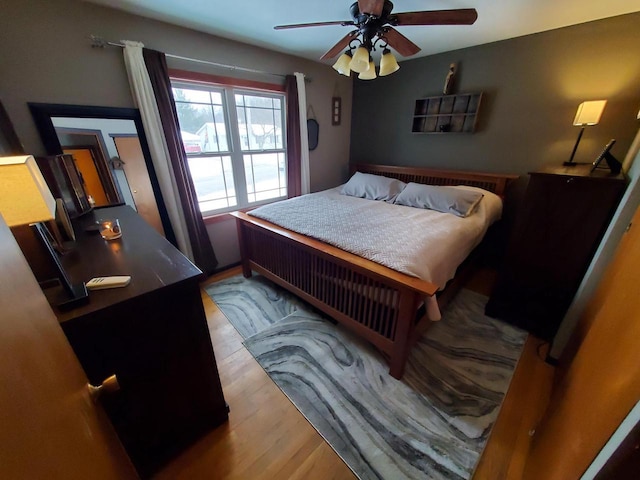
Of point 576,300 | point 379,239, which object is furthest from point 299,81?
point 576,300

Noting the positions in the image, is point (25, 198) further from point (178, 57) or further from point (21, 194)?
point (178, 57)

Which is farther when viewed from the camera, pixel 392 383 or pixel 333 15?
pixel 333 15

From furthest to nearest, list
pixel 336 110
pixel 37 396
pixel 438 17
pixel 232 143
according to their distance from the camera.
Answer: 1. pixel 336 110
2. pixel 232 143
3. pixel 438 17
4. pixel 37 396

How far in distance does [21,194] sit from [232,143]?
2.21 metres

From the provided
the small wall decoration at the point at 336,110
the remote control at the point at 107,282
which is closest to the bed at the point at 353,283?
the remote control at the point at 107,282

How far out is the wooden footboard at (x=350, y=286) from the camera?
1447 millimetres

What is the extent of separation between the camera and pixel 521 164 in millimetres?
2557

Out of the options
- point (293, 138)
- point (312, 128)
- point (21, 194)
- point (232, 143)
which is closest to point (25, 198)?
point (21, 194)

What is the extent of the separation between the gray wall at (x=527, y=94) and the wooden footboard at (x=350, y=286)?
218 cm

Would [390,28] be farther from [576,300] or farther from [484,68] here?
[576,300]

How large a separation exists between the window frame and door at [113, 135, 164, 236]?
48cm

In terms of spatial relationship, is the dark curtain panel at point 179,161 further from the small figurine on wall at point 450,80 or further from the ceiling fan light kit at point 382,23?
the small figurine on wall at point 450,80

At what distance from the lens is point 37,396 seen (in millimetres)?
367

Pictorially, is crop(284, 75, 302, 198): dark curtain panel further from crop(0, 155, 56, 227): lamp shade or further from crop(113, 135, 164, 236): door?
crop(0, 155, 56, 227): lamp shade
